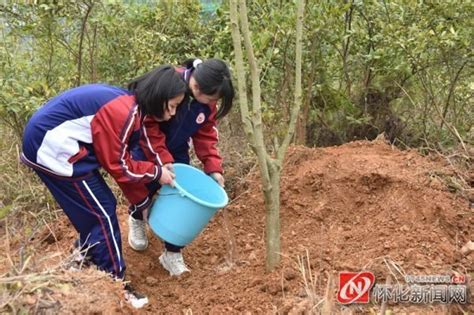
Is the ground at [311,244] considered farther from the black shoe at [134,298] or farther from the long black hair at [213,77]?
the long black hair at [213,77]

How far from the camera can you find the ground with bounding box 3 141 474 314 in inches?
100

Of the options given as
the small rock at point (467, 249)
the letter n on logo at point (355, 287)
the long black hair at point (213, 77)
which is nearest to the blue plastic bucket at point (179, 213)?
the long black hair at point (213, 77)

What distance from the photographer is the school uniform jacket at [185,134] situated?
3.11 meters

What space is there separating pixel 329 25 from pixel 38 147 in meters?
2.40

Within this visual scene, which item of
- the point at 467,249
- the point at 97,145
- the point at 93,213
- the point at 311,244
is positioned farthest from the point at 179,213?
the point at 467,249

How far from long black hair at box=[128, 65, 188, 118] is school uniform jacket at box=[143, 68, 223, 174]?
0.65 ft

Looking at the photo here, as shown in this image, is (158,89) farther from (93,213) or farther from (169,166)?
(93,213)

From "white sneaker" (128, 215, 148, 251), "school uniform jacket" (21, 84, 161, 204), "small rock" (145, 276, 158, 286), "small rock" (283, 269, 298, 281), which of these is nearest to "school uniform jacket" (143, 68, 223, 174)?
"school uniform jacket" (21, 84, 161, 204)

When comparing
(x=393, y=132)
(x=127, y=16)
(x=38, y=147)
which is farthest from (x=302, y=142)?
(x=38, y=147)

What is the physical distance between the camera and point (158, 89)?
2746 millimetres

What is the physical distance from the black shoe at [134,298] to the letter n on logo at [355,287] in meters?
1.00

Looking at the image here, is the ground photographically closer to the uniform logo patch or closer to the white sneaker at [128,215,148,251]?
the white sneaker at [128,215,148,251]

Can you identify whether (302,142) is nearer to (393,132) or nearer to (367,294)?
(393,132)

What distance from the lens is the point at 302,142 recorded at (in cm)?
497
